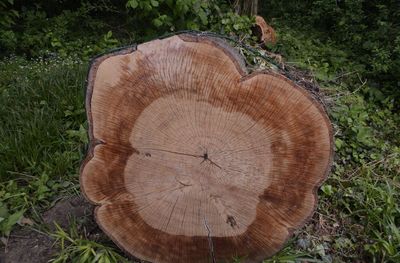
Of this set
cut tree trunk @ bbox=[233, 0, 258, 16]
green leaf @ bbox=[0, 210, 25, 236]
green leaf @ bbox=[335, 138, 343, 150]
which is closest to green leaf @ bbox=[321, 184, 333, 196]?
green leaf @ bbox=[335, 138, 343, 150]

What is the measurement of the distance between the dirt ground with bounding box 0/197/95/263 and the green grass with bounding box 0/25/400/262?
2.6 inches

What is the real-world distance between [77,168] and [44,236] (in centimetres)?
52

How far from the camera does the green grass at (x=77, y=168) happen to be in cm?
245

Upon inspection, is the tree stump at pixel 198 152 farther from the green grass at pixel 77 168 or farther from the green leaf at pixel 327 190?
the green leaf at pixel 327 190

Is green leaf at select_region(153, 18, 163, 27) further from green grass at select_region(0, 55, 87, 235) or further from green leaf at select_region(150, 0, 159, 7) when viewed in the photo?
green grass at select_region(0, 55, 87, 235)

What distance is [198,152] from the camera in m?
2.03

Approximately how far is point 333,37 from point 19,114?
12.1ft

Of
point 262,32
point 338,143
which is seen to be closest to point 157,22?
point 262,32

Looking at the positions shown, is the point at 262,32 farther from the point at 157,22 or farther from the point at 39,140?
the point at 39,140

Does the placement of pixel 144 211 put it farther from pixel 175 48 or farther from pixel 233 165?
pixel 175 48

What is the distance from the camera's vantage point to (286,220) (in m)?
2.14

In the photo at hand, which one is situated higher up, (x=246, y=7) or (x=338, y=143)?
(x=246, y=7)

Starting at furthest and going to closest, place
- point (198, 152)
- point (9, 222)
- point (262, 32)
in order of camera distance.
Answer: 1. point (262, 32)
2. point (9, 222)
3. point (198, 152)

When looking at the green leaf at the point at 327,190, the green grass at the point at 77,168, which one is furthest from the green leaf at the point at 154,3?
the green leaf at the point at 327,190
